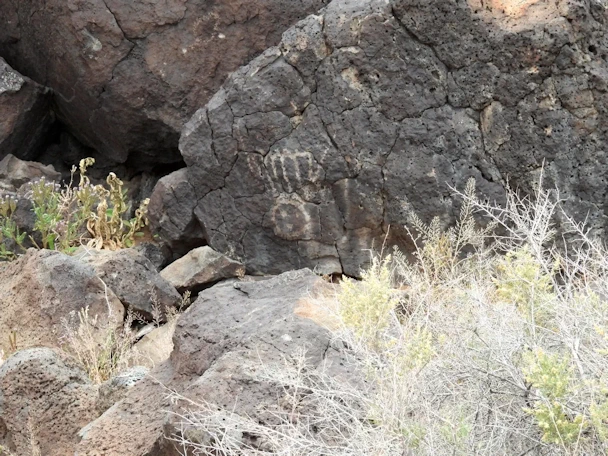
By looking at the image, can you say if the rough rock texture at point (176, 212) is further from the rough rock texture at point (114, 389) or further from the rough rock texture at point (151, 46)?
the rough rock texture at point (114, 389)

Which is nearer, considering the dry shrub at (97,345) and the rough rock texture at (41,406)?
the rough rock texture at (41,406)

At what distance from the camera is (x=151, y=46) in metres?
7.82

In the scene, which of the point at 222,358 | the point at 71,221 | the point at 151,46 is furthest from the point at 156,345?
the point at 151,46

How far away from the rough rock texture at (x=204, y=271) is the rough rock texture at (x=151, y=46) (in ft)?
4.82

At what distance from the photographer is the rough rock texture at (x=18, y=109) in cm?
825

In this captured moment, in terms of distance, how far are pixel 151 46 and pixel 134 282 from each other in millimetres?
2238

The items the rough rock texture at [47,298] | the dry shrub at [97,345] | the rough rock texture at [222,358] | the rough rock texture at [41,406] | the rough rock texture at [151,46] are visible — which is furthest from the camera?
the rough rock texture at [151,46]

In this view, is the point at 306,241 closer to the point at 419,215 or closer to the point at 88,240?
the point at 419,215

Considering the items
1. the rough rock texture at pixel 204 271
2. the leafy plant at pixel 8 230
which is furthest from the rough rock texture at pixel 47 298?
the leafy plant at pixel 8 230

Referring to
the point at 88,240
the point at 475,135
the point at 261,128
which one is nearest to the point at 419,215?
the point at 475,135

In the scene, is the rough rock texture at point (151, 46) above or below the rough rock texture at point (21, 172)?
above

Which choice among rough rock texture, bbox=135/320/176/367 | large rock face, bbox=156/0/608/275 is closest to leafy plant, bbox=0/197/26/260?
large rock face, bbox=156/0/608/275

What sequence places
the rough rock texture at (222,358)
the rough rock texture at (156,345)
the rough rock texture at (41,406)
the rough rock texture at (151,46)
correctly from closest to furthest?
the rough rock texture at (222,358)
the rough rock texture at (41,406)
the rough rock texture at (156,345)
the rough rock texture at (151,46)

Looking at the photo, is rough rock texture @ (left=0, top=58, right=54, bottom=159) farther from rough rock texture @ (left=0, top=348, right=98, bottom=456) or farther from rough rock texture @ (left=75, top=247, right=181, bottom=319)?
rough rock texture @ (left=0, top=348, right=98, bottom=456)
